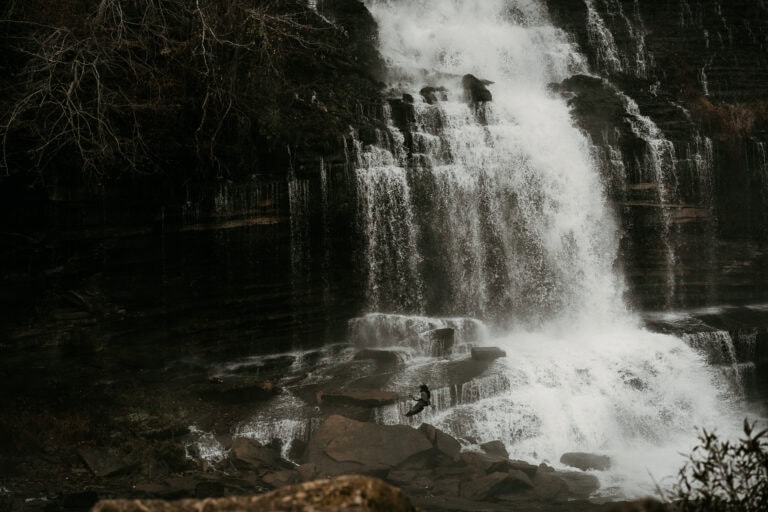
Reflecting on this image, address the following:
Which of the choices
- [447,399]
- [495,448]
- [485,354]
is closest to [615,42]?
[485,354]

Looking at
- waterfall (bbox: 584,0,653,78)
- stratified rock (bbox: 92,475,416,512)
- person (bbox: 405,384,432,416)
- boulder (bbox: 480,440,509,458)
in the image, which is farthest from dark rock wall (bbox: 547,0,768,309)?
stratified rock (bbox: 92,475,416,512)

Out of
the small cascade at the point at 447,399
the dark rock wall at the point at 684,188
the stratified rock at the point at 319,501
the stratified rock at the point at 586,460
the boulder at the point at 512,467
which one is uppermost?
the dark rock wall at the point at 684,188

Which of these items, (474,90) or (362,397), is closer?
(362,397)

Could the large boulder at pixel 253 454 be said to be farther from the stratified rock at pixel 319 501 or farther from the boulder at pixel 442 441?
the stratified rock at pixel 319 501

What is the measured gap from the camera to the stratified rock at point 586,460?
1234cm

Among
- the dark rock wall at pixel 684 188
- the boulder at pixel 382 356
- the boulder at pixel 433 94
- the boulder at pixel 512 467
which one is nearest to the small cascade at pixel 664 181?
the dark rock wall at pixel 684 188

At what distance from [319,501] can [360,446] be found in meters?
7.74

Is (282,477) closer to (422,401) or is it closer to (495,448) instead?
(422,401)

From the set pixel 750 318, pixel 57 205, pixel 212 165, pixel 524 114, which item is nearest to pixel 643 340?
pixel 750 318

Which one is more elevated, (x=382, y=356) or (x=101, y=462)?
(x=382, y=356)

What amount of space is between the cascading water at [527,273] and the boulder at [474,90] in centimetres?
30

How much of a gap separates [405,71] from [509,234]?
7339 millimetres

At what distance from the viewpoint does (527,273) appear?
18.2 m

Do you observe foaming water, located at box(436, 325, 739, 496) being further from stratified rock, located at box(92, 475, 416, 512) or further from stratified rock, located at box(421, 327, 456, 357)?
stratified rock, located at box(92, 475, 416, 512)
